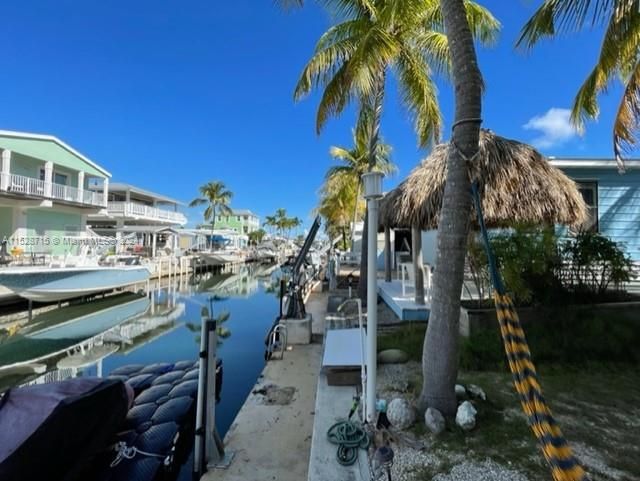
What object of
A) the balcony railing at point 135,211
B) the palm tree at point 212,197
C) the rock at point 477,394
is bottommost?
the rock at point 477,394

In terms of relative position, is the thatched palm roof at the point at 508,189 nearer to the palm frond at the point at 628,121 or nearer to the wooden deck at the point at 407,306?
the palm frond at the point at 628,121

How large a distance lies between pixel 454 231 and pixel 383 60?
22.8 feet

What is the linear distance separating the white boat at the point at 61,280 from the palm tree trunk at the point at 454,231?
14.4 m

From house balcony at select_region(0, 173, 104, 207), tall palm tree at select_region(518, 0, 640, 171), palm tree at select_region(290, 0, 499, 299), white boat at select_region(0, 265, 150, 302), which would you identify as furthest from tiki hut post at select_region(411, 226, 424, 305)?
house balcony at select_region(0, 173, 104, 207)

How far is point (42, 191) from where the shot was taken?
18.4 meters

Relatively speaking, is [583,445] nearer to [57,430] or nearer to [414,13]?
[57,430]

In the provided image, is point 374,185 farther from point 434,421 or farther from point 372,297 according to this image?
point 434,421

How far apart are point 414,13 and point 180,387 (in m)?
9.63

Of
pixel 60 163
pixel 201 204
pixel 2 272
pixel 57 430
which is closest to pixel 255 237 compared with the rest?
pixel 201 204

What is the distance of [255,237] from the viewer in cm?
7088

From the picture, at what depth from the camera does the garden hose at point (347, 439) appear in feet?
9.53

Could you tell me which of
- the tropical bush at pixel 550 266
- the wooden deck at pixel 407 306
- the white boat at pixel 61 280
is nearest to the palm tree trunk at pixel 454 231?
the tropical bush at pixel 550 266

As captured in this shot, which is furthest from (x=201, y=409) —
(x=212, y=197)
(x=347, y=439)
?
(x=212, y=197)

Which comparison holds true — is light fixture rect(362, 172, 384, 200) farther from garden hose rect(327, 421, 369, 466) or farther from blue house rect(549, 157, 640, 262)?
blue house rect(549, 157, 640, 262)
